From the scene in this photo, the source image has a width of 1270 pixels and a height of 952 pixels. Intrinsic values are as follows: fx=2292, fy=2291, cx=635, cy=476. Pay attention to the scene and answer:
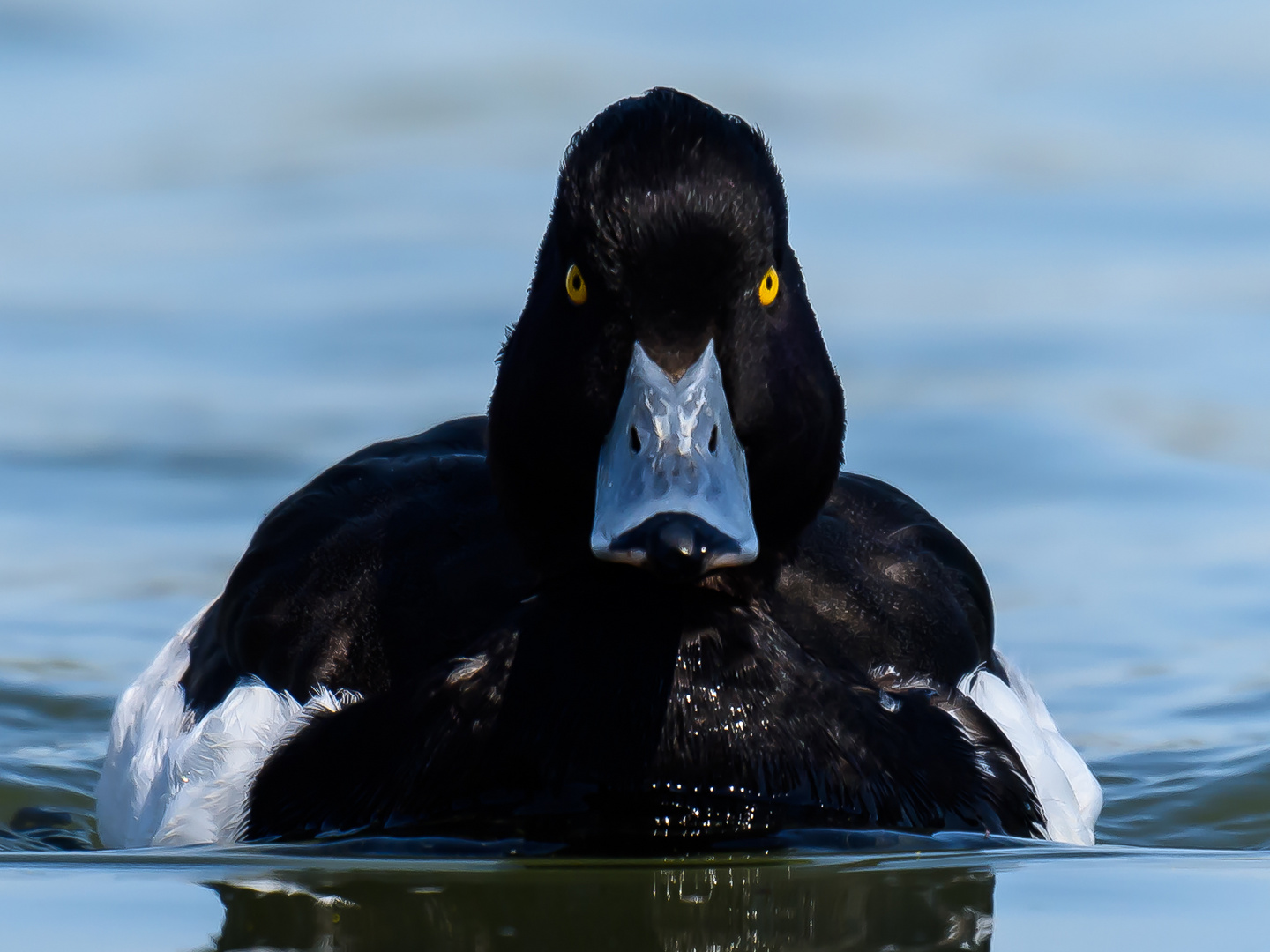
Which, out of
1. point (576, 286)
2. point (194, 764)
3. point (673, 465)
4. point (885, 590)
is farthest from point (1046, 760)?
point (194, 764)

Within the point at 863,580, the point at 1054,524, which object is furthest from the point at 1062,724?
the point at 863,580

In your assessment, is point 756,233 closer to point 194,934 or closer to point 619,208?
point 619,208

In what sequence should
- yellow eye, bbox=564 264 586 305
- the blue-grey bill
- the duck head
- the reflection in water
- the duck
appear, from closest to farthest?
the reflection in water < the blue-grey bill < the duck head < the duck < yellow eye, bbox=564 264 586 305

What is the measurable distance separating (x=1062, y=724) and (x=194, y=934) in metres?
4.73

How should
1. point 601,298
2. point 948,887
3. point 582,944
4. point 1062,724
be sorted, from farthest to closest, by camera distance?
point 1062,724, point 601,298, point 948,887, point 582,944

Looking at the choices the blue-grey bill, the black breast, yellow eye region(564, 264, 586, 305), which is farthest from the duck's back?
yellow eye region(564, 264, 586, 305)

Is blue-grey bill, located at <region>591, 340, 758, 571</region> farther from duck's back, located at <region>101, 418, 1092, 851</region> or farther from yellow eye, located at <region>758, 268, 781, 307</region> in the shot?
duck's back, located at <region>101, 418, 1092, 851</region>

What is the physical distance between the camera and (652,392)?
4.95 m

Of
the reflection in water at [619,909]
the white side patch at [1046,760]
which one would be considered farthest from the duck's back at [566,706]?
the reflection in water at [619,909]

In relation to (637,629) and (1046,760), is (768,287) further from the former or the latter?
(1046,760)

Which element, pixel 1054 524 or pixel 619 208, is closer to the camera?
pixel 619 208

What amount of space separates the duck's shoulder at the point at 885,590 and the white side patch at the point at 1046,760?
89 millimetres

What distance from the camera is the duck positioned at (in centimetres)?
500

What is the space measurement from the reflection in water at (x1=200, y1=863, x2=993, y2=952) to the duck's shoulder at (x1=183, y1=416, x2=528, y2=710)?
2.96ft
